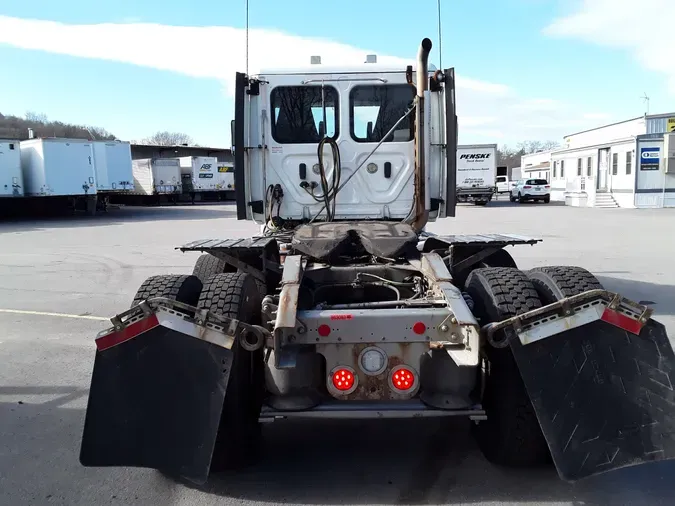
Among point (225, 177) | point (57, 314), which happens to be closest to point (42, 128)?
point (225, 177)

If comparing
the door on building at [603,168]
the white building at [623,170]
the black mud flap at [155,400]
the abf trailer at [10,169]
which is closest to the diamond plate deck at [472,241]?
the black mud flap at [155,400]

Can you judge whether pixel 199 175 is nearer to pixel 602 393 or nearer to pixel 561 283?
pixel 561 283

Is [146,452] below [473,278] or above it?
below

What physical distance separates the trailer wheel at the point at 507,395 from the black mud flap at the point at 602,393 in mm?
282

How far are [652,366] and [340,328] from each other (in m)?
1.67

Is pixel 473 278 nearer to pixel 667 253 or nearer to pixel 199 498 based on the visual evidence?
pixel 199 498

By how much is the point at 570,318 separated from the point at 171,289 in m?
2.52

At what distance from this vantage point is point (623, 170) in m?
32.8

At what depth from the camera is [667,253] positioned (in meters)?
13.1

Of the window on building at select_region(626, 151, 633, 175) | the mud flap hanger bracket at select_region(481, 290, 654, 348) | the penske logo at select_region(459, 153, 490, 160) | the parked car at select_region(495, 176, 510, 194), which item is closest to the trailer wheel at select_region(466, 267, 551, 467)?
the mud flap hanger bracket at select_region(481, 290, 654, 348)

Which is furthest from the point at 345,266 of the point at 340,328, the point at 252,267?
the point at 340,328

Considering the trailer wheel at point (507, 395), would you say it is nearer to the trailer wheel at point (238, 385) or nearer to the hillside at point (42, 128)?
the trailer wheel at point (238, 385)

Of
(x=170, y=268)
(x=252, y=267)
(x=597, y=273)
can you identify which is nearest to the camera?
(x=252, y=267)

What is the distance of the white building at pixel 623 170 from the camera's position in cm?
3095
